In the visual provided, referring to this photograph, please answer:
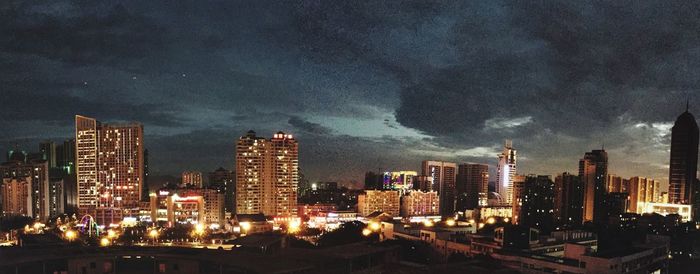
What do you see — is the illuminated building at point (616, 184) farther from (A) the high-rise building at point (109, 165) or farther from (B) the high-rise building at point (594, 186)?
(A) the high-rise building at point (109, 165)

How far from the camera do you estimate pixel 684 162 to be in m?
19.6

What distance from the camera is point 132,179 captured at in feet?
67.1

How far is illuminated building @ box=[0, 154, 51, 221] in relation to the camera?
1848 centimetres

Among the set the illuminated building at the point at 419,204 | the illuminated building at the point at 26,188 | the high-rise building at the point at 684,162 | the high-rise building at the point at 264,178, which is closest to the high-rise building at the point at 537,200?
the high-rise building at the point at 684,162

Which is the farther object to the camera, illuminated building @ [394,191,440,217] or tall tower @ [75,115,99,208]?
illuminated building @ [394,191,440,217]

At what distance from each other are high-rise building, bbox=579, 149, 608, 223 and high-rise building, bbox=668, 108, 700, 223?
388 centimetres

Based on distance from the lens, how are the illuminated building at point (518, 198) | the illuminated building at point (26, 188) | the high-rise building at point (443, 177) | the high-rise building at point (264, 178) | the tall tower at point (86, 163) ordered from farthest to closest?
the high-rise building at point (443, 177) < the tall tower at point (86, 163) < the high-rise building at point (264, 178) < the illuminated building at point (26, 188) < the illuminated building at point (518, 198)

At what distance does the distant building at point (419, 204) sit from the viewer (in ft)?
76.6

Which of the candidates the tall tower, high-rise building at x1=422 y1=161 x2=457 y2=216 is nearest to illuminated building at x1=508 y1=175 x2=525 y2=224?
high-rise building at x1=422 y1=161 x2=457 y2=216

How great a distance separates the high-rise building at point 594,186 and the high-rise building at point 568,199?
436 millimetres

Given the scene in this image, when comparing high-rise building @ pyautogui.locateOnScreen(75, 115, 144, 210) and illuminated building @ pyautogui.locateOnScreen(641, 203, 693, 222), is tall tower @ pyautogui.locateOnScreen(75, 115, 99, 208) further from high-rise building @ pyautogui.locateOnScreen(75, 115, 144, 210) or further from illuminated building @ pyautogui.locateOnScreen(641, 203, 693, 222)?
illuminated building @ pyautogui.locateOnScreen(641, 203, 693, 222)

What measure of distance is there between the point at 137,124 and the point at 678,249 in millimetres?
20164

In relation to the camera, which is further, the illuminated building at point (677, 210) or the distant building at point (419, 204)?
the distant building at point (419, 204)

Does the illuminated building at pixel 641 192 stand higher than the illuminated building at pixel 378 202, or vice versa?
the illuminated building at pixel 641 192
